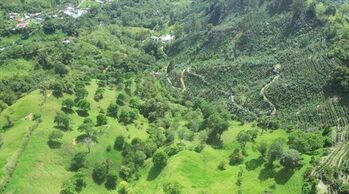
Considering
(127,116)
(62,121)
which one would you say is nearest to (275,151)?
(127,116)

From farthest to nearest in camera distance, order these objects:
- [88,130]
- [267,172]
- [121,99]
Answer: [121,99], [88,130], [267,172]

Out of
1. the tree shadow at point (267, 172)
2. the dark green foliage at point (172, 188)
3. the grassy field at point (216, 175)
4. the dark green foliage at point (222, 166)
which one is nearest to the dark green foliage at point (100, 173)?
the grassy field at point (216, 175)

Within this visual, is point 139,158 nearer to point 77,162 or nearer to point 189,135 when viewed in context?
point 77,162

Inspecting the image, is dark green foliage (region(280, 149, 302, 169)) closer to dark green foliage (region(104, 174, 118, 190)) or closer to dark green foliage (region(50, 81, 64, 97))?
dark green foliage (region(104, 174, 118, 190))

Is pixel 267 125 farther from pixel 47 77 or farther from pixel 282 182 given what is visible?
pixel 47 77

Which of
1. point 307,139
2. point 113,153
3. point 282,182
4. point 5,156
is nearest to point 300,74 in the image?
point 307,139

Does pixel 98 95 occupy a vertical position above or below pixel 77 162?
below

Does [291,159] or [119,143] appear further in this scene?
[119,143]

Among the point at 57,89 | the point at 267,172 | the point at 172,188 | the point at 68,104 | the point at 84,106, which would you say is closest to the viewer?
the point at 172,188
